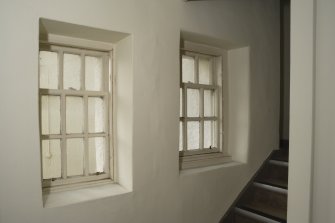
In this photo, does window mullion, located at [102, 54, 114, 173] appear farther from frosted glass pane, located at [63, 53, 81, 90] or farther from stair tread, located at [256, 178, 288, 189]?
stair tread, located at [256, 178, 288, 189]

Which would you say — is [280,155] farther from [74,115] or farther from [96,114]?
[74,115]

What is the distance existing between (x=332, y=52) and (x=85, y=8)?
1.54 meters

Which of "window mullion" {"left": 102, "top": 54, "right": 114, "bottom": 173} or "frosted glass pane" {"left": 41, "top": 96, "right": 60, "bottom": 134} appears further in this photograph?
"window mullion" {"left": 102, "top": 54, "right": 114, "bottom": 173}

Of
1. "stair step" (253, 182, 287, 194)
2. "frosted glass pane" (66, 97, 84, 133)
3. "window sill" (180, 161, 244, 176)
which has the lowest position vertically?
"stair step" (253, 182, 287, 194)

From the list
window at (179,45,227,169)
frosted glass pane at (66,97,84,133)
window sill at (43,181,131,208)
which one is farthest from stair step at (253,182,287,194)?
frosted glass pane at (66,97,84,133)

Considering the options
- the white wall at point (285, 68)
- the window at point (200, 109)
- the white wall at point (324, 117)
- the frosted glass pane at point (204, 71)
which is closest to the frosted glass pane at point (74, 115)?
the window at point (200, 109)

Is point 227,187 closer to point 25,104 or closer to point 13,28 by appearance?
point 25,104

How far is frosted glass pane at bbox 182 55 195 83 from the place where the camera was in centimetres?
277

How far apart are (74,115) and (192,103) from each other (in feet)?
4.02

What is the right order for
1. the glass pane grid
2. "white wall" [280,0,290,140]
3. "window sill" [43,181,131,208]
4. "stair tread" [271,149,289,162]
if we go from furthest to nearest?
1. "white wall" [280,0,290,140]
2. "stair tread" [271,149,289,162]
3. the glass pane grid
4. "window sill" [43,181,131,208]

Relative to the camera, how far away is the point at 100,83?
7.50 feet

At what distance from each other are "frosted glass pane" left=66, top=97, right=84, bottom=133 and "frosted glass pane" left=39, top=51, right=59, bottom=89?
0.17m

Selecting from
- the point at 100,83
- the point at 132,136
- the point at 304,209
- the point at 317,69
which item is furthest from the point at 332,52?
the point at 100,83

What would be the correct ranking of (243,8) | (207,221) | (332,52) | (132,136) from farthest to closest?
(243,8) < (207,221) < (132,136) < (332,52)
